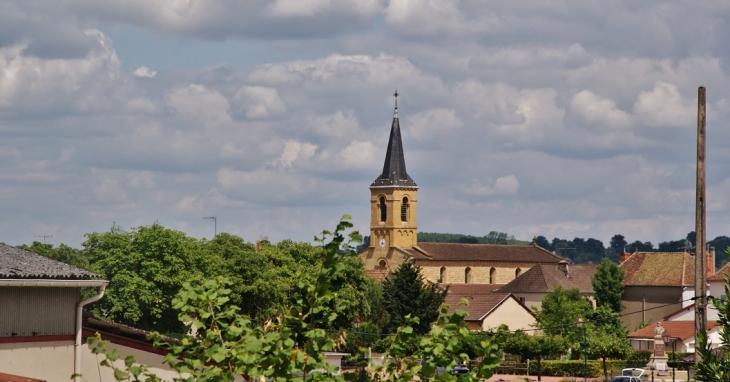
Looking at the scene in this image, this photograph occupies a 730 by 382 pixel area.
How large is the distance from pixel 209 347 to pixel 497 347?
198 centimetres

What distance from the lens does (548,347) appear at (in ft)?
190

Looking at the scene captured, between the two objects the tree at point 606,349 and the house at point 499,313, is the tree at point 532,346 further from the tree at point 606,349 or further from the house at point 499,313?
the house at point 499,313

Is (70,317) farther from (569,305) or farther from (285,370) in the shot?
(569,305)

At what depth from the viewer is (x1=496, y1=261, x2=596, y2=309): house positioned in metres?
103

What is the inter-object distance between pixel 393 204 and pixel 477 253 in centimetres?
1162

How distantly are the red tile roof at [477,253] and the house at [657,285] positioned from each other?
30448 mm

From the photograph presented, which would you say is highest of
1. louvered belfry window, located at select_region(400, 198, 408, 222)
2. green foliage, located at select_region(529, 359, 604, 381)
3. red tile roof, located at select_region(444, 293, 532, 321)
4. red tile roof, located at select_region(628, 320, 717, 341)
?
louvered belfry window, located at select_region(400, 198, 408, 222)

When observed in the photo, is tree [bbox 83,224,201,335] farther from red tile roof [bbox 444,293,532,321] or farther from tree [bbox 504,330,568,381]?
red tile roof [bbox 444,293,532,321]

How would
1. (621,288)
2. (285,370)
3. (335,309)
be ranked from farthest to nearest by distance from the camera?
(621,288) → (335,309) → (285,370)

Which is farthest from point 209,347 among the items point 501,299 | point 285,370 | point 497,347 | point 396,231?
point 396,231

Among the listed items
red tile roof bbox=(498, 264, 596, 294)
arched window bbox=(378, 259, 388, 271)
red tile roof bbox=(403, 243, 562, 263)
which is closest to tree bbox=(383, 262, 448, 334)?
red tile roof bbox=(498, 264, 596, 294)

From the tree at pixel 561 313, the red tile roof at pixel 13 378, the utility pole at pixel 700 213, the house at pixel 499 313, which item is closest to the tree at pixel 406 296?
the house at pixel 499 313

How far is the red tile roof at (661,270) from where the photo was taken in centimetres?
9331

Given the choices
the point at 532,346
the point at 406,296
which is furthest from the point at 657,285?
the point at 532,346
